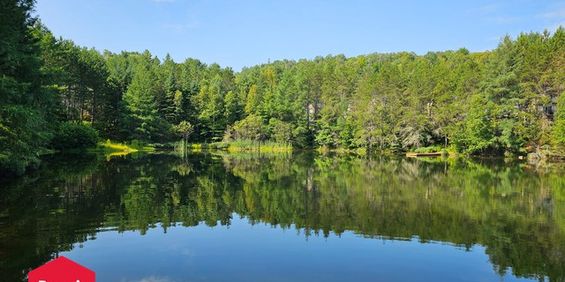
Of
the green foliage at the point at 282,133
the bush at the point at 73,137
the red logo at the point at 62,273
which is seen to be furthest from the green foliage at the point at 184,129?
the red logo at the point at 62,273

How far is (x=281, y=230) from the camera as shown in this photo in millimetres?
15367

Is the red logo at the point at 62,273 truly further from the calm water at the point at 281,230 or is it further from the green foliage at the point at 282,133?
the green foliage at the point at 282,133

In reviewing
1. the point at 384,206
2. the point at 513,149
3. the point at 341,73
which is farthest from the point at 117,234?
the point at 341,73

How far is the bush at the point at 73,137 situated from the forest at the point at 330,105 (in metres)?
0.16

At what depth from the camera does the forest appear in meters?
52.7

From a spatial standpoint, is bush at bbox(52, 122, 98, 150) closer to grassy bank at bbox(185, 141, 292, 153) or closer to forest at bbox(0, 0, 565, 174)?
forest at bbox(0, 0, 565, 174)

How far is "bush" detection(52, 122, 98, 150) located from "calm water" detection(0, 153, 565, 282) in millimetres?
27335

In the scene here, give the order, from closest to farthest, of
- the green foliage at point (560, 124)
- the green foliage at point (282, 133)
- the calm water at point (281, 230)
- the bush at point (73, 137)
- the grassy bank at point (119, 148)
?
the calm water at point (281, 230), the green foliage at point (560, 124), the bush at point (73, 137), the grassy bank at point (119, 148), the green foliage at point (282, 133)

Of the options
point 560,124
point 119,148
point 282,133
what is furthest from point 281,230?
point 282,133

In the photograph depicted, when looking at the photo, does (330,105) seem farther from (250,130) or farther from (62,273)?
(62,273)

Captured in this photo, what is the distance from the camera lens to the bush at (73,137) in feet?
169

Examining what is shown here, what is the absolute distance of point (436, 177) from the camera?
3247cm

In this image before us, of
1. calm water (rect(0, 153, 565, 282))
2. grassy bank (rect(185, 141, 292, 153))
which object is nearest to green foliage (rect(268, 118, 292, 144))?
grassy bank (rect(185, 141, 292, 153))

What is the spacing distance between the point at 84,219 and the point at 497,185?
23.8 m
